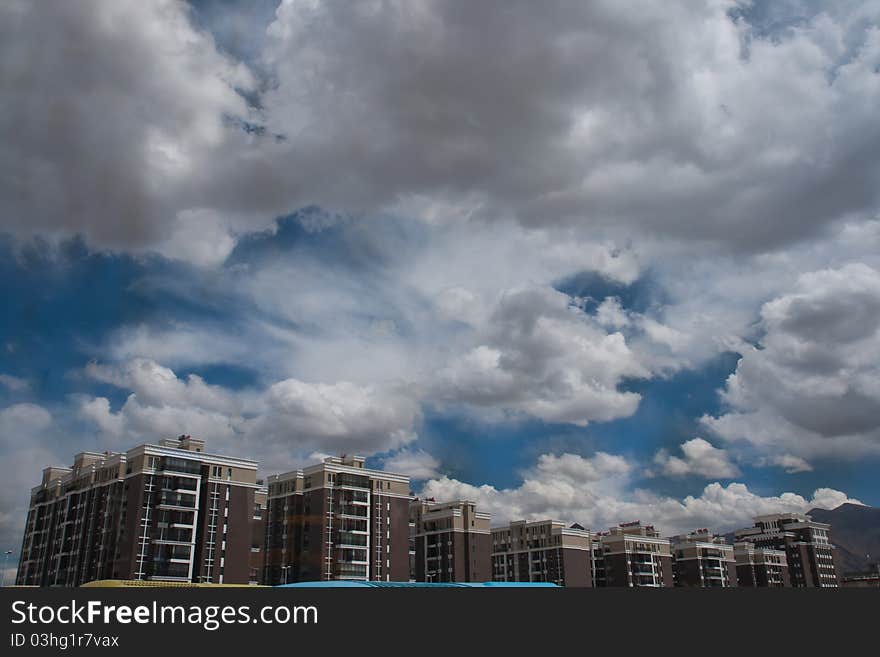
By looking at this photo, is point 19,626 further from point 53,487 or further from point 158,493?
point 53,487

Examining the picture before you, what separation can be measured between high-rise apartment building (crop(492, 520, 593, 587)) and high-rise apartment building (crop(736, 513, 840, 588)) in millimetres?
65676

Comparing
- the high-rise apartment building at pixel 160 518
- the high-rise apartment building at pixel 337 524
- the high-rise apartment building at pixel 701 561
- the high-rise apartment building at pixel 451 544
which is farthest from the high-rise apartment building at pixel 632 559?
the high-rise apartment building at pixel 160 518

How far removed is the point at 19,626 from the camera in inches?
867

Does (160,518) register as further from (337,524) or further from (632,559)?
(632,559)

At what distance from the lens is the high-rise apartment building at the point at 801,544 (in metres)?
180

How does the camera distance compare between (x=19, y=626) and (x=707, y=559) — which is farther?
(x=707, y=559)

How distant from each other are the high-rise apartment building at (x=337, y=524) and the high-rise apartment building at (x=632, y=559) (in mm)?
55165

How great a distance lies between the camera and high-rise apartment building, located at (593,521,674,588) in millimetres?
148125

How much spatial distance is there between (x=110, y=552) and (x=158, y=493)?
30.7 feet

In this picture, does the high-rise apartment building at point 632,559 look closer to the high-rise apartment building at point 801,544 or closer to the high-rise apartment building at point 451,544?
the high-rise apartment building at point 451,544

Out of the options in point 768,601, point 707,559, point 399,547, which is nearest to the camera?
point 768,601

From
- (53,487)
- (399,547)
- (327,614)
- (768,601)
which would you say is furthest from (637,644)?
(53,487)

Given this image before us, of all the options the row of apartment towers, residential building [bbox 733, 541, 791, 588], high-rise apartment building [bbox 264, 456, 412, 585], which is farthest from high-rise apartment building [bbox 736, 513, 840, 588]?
high-rise apartment building [bbox 264, 456, 412, 585]

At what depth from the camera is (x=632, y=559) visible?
14875 cm
